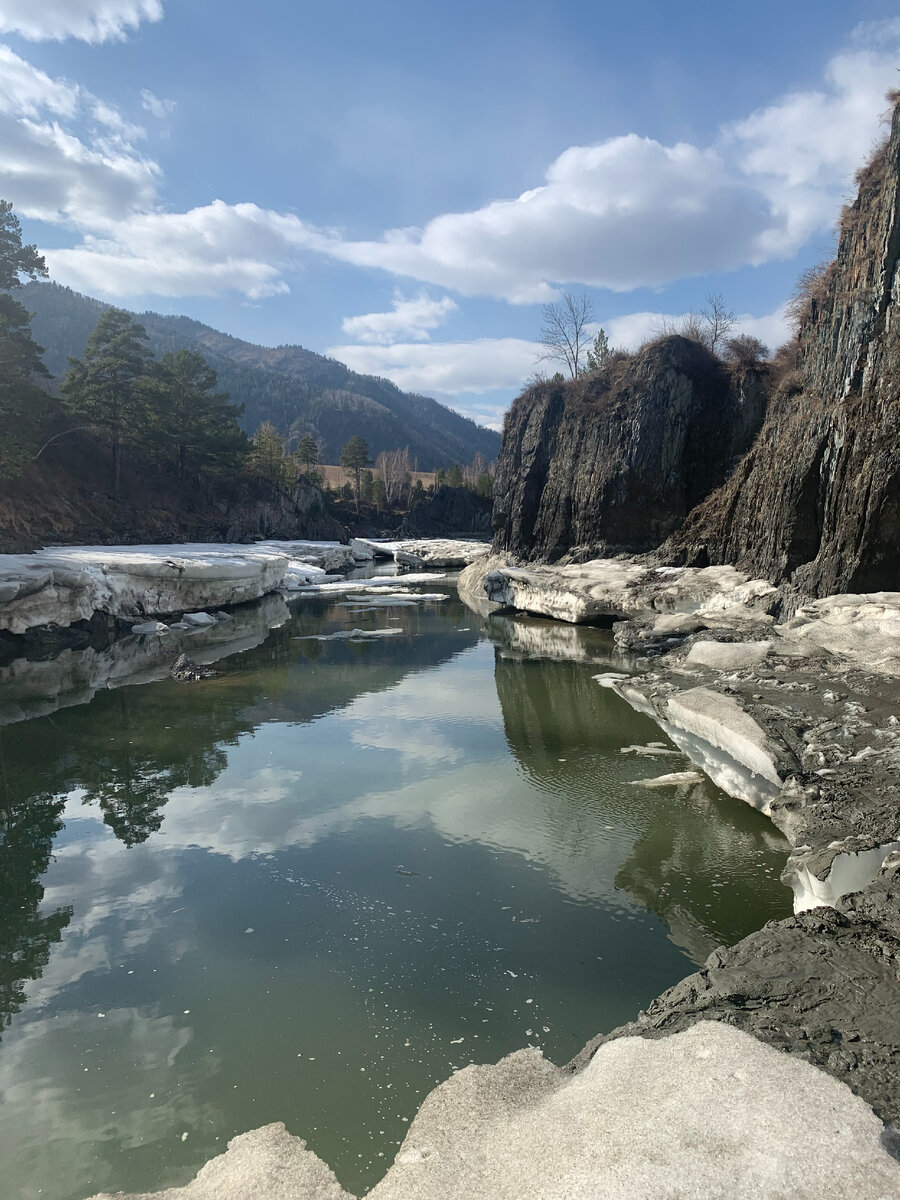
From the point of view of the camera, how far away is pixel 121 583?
24.9 meters

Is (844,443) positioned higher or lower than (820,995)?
higher

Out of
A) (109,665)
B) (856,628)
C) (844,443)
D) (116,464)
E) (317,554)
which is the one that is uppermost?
(844,443)

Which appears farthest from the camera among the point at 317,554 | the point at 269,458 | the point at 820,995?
the point at 269,458

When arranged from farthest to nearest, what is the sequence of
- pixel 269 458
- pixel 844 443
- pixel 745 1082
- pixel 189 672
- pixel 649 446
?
1. pixel 269 458
2. pixel 649 446
3. pixel 189 672
4. pixel 844 443
5. pixel 745 1082

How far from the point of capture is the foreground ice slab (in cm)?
264

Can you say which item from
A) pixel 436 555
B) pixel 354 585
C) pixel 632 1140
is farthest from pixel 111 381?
pixel 632 1140

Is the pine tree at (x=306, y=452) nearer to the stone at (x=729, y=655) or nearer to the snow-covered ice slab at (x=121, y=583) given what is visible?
the snow-covered ice slab at (x=121, y=583)

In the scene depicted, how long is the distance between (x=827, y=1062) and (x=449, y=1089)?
6.99ft

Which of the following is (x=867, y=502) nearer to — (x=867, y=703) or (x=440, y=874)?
(x=867, y=703)

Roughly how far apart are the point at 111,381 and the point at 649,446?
3543 cm

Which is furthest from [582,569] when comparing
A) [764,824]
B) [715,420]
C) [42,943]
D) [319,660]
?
[42,943]

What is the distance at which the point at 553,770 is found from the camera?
10.8 m

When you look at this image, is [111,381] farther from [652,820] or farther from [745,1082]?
[745,1082]

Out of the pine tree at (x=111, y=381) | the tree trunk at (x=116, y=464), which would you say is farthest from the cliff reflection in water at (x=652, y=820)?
the tree trunk at (x=116, y=464)
